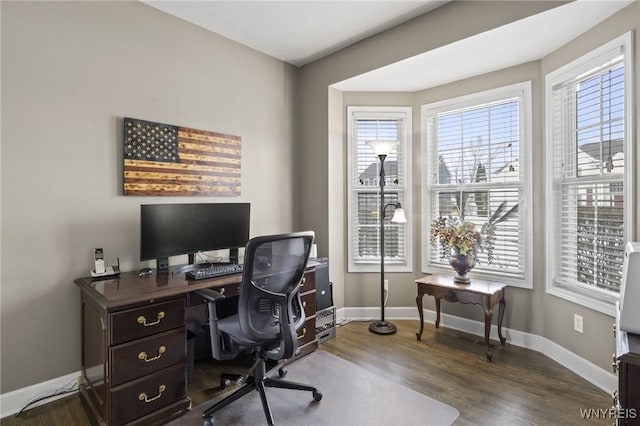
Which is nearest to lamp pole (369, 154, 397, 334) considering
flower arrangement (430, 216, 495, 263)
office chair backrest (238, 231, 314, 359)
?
flower arrangement (430, 216, 495, 263)

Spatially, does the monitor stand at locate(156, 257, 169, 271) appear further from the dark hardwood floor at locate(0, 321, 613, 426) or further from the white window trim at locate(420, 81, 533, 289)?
the white window trim at locate(420, 81, 533, 289)

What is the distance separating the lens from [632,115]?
6.99ft

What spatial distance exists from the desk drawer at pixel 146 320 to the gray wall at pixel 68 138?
79 cm

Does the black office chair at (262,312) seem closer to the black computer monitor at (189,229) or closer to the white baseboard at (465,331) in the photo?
the black computer monitor at (189,229)

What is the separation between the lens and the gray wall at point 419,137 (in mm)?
2389

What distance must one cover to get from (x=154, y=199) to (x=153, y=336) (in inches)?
45.4

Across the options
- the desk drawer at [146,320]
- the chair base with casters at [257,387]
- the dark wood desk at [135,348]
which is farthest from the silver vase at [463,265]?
the desk drawer at [146,320]

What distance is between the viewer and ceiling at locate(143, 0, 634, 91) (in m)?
2.35

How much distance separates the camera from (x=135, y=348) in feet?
6.00

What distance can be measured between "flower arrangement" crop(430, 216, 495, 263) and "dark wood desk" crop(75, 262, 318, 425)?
2.04 meters

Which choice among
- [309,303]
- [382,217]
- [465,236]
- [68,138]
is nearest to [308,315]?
[309,303]

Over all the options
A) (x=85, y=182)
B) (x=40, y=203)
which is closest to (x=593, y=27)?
(x=85, y=182)

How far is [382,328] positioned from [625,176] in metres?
2.27

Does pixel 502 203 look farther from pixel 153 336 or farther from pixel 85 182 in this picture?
pixel 85 182
